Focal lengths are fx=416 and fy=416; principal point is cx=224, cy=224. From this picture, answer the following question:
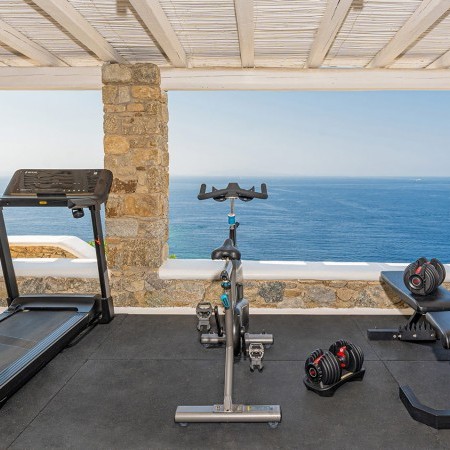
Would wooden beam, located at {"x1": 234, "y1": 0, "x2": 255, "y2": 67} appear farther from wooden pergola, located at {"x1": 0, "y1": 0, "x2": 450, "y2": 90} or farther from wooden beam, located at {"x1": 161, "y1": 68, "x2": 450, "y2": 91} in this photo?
wooden beam, located at {"x1": 161, "y1": 68, "x2": 450, "y2": 91}

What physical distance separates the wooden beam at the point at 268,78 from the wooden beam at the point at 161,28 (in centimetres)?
28

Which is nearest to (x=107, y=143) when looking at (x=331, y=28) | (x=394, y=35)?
(x=331, y=28)

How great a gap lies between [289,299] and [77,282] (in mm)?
2358

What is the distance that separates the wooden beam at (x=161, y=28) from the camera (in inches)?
112

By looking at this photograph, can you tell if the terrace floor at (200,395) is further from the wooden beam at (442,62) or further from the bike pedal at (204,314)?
the wooden beam at (442,62)

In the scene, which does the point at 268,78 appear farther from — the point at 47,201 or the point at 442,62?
the point at 47,201

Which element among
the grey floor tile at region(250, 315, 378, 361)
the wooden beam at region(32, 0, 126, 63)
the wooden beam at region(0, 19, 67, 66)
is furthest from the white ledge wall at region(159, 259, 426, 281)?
the wooden beam at region(0, 19, 67, 66)

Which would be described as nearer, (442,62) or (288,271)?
(442,62)

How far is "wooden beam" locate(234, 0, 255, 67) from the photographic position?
2820mm

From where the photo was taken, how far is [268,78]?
4383 millimetres

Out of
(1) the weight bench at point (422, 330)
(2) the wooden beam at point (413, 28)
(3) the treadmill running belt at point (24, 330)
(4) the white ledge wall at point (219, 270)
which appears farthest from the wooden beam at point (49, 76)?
(1) the weight bench at point (422, 330)

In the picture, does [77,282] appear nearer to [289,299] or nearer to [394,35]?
[289,299]

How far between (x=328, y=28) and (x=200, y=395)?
2.93 m

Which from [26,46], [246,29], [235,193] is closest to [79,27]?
[26,46]
